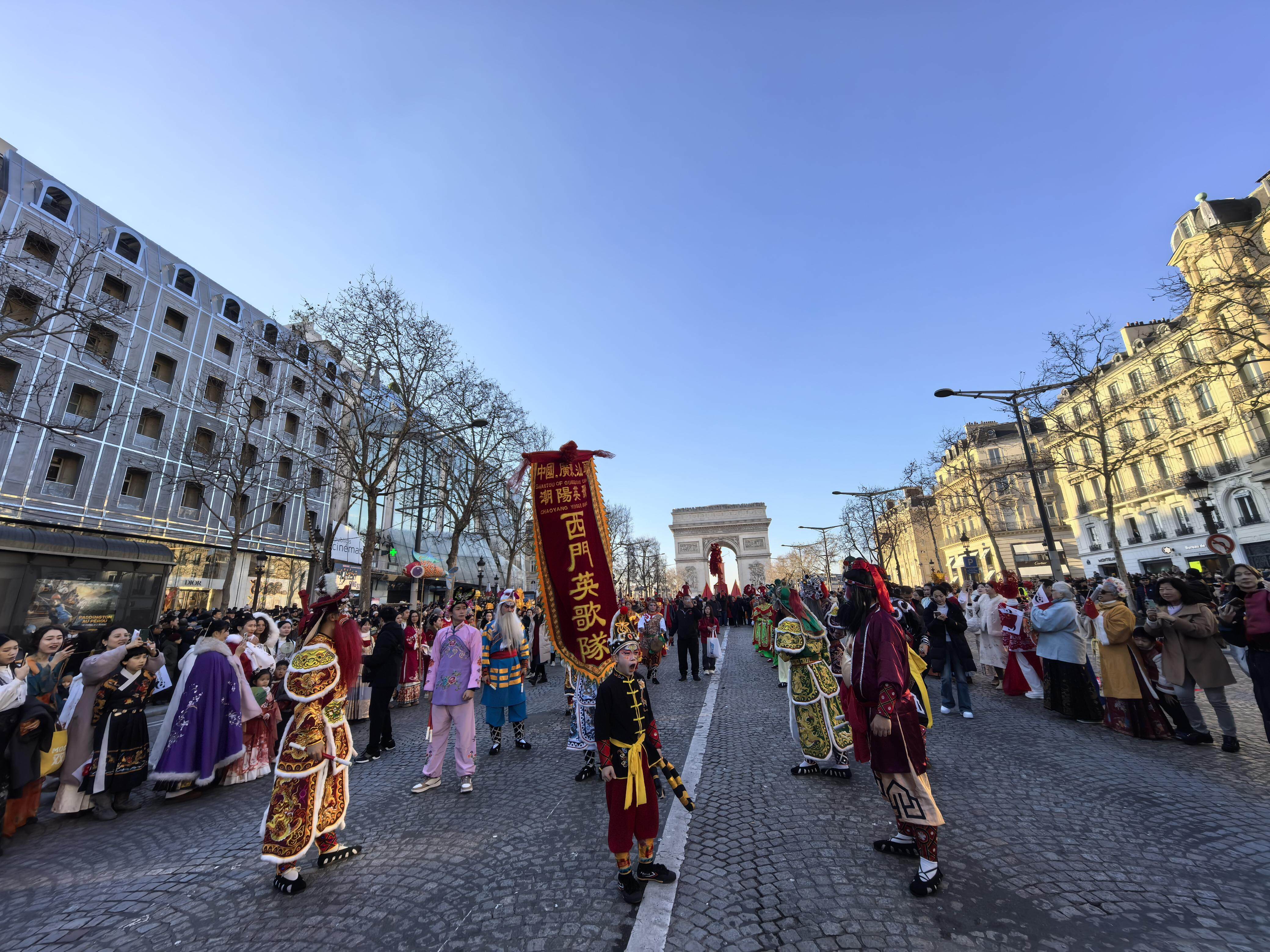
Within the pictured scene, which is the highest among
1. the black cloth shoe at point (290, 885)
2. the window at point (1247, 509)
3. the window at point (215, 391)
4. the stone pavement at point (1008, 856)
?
the window at point (215, 391)

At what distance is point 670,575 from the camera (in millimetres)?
107875

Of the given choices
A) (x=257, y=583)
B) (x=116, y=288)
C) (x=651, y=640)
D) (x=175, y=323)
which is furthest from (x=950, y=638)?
(x=175, y=323)

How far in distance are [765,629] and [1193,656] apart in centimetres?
909

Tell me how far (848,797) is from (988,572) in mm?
56291

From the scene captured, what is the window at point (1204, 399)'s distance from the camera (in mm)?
26812

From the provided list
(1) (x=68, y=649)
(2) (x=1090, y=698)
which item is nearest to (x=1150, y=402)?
(2) (x=1090, y=698)

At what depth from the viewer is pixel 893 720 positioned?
3701 millimetres

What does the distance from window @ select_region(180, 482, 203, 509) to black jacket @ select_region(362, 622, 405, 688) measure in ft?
70.4

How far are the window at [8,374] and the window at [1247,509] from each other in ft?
170

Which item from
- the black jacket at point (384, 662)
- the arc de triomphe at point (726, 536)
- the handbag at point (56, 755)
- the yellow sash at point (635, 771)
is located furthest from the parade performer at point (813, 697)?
the arc de triomphe at point (726, 536)

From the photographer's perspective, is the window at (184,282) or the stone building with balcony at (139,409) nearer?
the stone building with balcony at (139,409)

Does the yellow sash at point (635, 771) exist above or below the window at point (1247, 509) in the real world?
below

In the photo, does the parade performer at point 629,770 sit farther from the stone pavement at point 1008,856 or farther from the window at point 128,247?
the window at point 128,247

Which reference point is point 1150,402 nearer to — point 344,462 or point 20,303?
point 344,462
